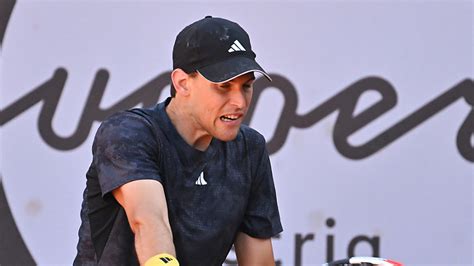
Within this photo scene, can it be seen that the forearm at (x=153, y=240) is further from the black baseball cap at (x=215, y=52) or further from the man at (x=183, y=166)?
the black baseball cap at (x=215, y=52)

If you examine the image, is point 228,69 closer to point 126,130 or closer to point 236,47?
point 236,47

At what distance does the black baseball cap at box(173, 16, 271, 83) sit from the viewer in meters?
2.59

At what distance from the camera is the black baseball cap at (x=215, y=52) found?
259 cm

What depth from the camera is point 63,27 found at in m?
4.43

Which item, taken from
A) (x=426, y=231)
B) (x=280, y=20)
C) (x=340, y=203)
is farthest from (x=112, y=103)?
(x=426, y=231)

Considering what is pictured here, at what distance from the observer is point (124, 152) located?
255 cm

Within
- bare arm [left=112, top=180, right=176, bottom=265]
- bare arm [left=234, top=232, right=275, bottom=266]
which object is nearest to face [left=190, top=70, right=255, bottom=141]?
bare arm [left=112, top=180, right=176, bottom=265]

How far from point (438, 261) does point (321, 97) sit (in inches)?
36.3

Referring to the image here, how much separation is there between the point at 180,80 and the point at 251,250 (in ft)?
2.07

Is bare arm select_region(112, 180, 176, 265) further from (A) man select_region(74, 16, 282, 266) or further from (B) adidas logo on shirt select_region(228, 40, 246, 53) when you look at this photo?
(B) adidas logo on shirt select_region(228, 40, 246, 53)

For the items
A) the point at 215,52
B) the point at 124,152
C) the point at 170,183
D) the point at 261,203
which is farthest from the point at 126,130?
the point at 261,203

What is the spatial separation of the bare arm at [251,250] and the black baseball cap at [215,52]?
2.05 ft

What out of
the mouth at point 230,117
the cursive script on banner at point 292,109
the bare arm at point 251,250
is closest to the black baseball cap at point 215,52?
the mouth at point 230,117

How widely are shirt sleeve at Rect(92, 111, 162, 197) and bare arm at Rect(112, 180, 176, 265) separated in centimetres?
3
